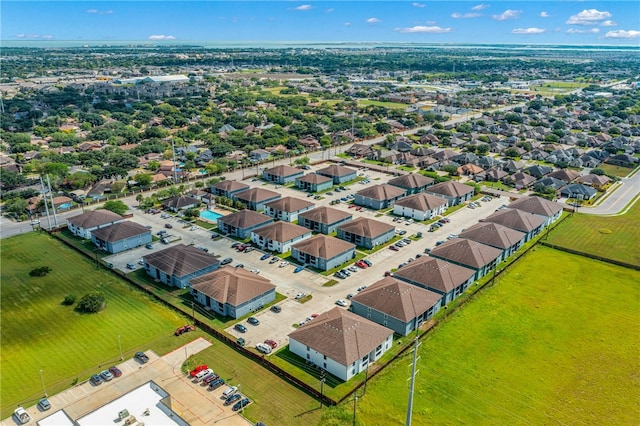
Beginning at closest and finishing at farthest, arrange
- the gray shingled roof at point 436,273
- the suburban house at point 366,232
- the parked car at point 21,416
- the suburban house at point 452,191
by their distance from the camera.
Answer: the parked car at point 21,416
the gray shingled roof at point 436,273
the suburban house at point 366,232
the suburban house at point 452,191

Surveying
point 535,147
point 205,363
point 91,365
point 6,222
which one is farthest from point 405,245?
point 535,147

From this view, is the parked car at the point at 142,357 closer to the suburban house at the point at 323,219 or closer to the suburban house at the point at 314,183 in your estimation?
the suburban house at the point at 323,219

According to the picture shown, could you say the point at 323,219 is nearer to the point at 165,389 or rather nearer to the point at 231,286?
the point at 231,286

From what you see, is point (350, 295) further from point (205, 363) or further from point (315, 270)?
point (205, 363)

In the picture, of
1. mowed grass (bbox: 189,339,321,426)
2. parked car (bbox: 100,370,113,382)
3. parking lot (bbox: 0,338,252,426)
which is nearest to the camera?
parking lot (bbox: 0,338,252,426)

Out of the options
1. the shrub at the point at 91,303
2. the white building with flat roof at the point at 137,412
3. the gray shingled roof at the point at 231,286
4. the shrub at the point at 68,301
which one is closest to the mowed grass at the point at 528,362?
the white building with flat roof at the point at 137,412

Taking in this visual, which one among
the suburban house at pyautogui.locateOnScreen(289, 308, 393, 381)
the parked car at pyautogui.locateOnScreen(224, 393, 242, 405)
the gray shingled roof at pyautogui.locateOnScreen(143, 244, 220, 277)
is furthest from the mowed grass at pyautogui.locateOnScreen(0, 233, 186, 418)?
the suburban house at pyautogui.locateOnScreen(289, 308, 393, 381)

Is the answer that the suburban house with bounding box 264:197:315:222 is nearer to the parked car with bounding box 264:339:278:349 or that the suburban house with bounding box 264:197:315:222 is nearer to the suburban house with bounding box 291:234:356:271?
the suburban house with bounding box 291:234:356:271
